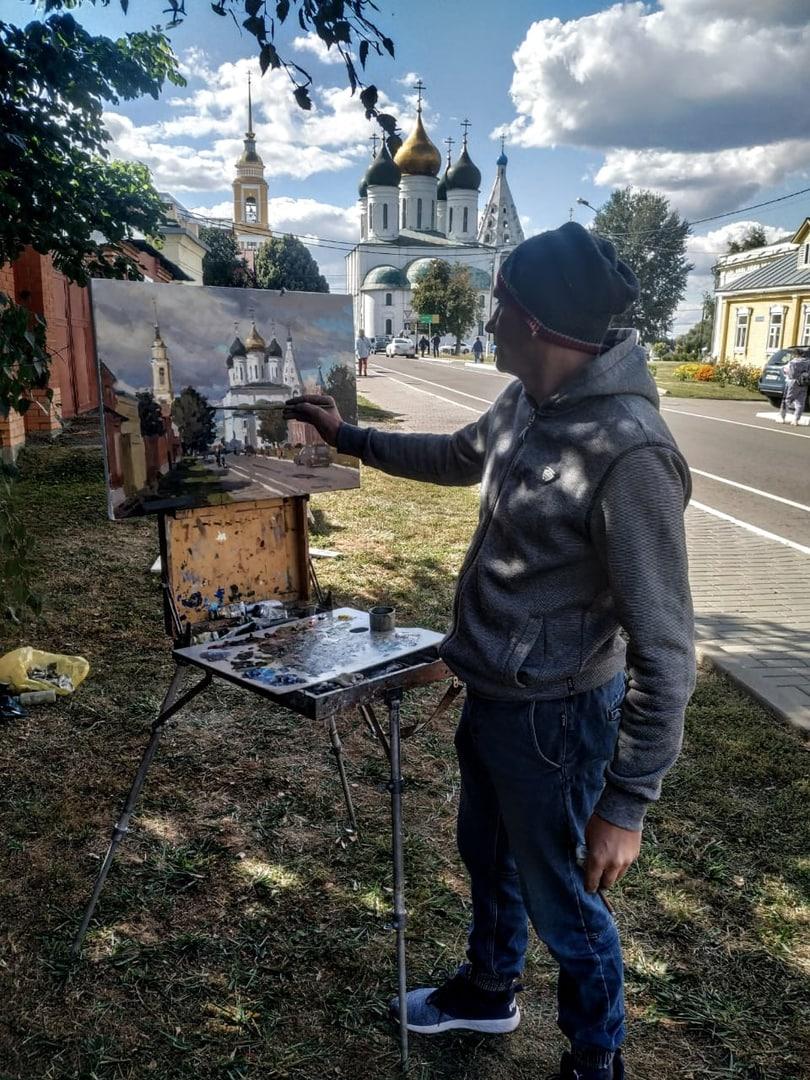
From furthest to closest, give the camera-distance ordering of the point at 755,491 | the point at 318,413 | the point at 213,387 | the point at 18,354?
the point at 755,491, the point at 18,354, the point at 213,387, the point at 318,413

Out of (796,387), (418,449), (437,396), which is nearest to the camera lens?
(418,449)

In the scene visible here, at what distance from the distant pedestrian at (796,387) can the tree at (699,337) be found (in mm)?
28624

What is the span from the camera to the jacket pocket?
1.75 metres

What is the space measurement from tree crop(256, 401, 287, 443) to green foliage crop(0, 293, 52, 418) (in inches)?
37.3

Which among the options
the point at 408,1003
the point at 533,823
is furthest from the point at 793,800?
the point at 533,823

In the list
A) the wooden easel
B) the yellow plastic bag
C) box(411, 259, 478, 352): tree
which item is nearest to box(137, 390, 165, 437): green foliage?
the wooden easel

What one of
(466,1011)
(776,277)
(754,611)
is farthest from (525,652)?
(776,277)

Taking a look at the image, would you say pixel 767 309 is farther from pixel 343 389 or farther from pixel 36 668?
pixel 36 668

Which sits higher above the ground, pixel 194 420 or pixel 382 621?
pixel 194 420

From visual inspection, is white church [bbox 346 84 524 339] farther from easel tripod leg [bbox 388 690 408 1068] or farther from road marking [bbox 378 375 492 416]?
easel tripod leg [bbox 388 690 408 1068]

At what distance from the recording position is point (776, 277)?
110 ft

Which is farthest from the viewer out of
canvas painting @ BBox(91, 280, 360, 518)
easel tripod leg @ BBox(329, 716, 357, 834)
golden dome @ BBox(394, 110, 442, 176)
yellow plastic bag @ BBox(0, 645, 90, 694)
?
golden dome @ BBox(394, 110, 442, 176)

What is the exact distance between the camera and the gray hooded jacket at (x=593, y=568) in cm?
157

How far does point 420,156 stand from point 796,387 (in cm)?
7184
